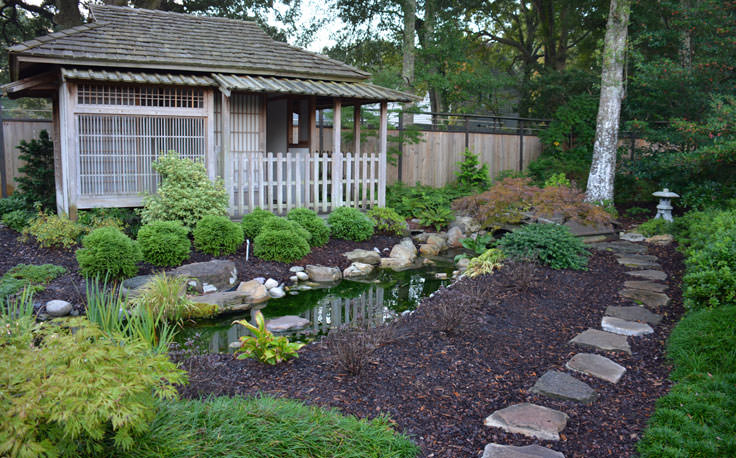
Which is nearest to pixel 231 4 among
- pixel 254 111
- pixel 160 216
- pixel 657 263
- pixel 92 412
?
pixel 254 111

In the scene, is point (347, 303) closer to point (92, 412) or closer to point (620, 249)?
point (620, 249)

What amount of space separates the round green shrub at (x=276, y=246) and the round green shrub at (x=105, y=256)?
1.92m

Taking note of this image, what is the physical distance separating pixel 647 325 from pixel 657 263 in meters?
2.92

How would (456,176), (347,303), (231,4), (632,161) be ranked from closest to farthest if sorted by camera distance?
(347,303)
(632,161)
(456,176)
(231,4)

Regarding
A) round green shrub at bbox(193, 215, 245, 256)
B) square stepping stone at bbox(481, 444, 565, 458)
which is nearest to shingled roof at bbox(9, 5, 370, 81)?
round green shrub at bbox(193, 215, 245, 256)

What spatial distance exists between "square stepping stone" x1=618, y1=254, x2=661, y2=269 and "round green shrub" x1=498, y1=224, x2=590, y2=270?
23.7 inches

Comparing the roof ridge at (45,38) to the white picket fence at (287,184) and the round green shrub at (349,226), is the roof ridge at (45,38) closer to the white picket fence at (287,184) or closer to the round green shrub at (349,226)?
the white picket fence at (287,184)

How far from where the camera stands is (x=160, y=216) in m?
8.65

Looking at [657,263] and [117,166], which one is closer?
[657,263]

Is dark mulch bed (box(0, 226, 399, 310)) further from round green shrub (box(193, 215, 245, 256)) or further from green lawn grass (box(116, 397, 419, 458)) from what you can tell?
green lawn grass (box(116, 397, 419, 458))

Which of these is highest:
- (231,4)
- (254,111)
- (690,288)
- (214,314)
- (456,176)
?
(231,4)

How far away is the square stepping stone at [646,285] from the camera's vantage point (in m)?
6.45

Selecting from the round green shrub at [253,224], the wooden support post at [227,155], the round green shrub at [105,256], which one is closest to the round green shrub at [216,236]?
the round green shrub at [253,224]

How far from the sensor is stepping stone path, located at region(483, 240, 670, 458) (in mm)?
3332
